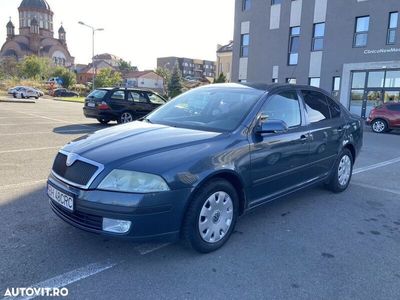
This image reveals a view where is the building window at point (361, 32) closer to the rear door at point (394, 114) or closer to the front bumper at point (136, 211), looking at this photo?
the rear door at point (394, 114)

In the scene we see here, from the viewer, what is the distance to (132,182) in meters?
2.98

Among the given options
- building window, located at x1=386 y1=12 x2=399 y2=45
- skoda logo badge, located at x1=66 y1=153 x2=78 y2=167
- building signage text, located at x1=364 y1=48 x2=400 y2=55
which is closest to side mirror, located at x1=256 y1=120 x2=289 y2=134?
skoda logo badge, located at x1=66 y1=153 x2=78 y2=167

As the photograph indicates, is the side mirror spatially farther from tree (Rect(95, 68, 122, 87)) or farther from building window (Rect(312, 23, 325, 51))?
tree (Rect(95, 68, 122, 87))

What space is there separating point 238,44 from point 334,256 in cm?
2793

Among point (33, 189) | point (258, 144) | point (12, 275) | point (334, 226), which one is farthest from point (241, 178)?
point (33, 189)

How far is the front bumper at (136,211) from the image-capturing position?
2939 millimetres

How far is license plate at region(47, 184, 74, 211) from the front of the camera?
124 inches

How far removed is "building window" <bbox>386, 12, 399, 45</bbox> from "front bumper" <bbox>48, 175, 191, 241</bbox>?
71.0 feet

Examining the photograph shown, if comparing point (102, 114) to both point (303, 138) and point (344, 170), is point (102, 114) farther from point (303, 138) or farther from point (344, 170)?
point (303, 138)

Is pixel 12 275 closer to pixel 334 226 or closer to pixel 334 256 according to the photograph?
pixel 334 256

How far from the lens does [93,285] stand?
9.36ft

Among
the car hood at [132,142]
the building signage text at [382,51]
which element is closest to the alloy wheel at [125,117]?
the car hood at [132,142]

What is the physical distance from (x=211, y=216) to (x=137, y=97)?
11.1 meters

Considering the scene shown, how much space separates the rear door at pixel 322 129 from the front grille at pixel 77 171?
2897mm
